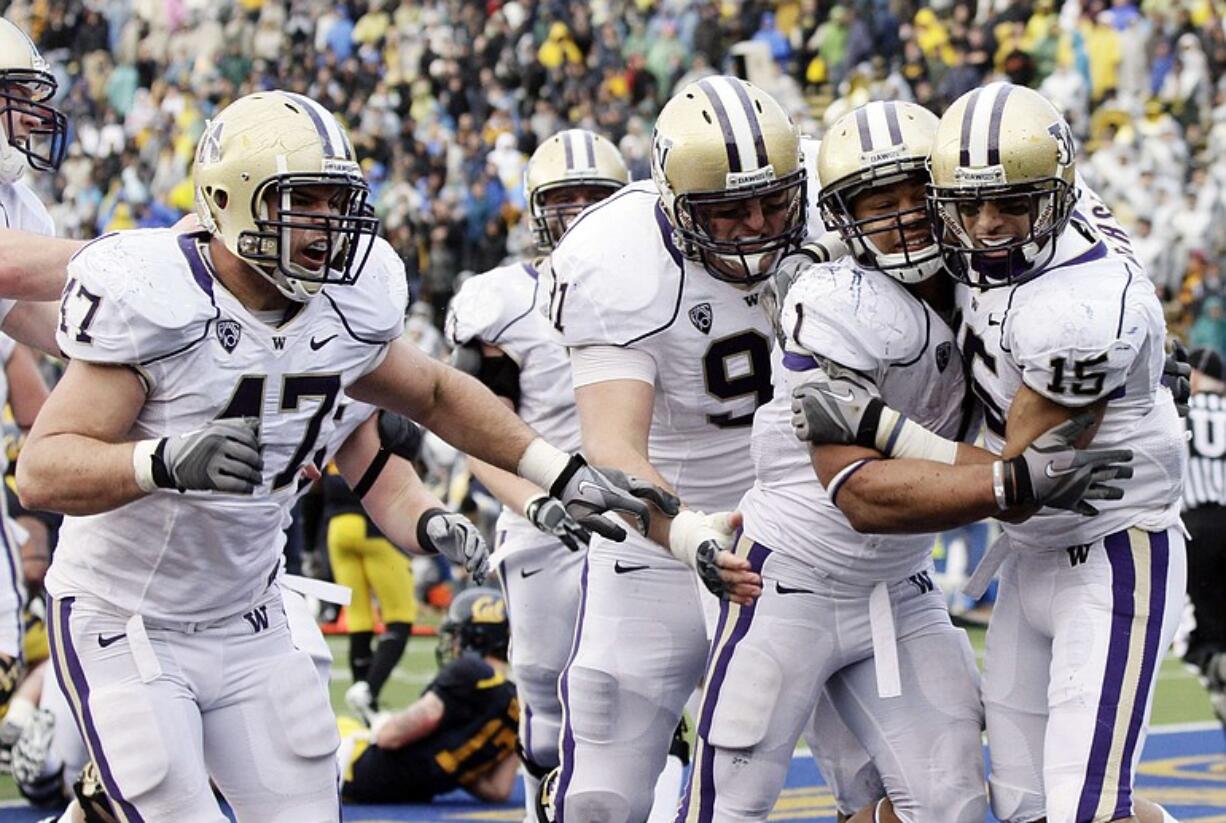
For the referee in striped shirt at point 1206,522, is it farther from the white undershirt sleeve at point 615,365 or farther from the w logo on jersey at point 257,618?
the w logo on jersey at point 257,618

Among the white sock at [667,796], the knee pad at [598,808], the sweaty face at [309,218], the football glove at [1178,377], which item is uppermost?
the sweaty face at [309,218]

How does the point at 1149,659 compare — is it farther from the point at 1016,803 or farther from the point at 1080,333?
the point at 1080,333

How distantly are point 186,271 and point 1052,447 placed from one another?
158 centimetres

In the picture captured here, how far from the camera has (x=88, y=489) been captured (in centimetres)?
348

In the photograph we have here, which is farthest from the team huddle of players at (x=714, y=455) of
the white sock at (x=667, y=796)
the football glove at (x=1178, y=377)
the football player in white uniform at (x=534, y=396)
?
the football player in white uniform at (x=534, y=396)

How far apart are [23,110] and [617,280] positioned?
163 centimetres

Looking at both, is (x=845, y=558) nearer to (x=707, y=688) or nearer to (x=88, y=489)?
(x=707, y=688)

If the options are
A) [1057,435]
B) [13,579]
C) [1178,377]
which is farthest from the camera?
[13,579]

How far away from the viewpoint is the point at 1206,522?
7.89m

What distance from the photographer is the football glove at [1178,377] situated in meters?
4.37

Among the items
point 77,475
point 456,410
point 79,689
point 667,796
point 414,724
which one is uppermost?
point 77,475

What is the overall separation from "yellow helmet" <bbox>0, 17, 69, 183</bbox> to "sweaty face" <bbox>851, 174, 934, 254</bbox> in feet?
6.92

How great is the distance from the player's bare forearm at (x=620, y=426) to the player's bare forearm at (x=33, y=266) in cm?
117

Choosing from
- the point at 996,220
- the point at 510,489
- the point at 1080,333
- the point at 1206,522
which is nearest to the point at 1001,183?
the point at 996,220
